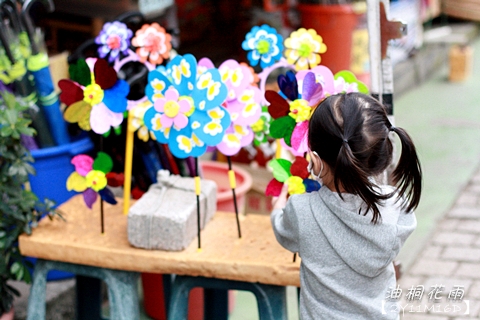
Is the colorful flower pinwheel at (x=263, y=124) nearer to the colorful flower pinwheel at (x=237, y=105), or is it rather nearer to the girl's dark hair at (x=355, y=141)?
the colorful flower pinwheel at (x=237, y=105)

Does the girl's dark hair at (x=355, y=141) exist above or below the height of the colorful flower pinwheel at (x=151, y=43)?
below

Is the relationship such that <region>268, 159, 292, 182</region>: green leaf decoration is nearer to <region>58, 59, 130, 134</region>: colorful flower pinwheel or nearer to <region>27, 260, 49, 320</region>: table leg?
<region>58, 59, 130, 134</region>: colorful flower pinwheel

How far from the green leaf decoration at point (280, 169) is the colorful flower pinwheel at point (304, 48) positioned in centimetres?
35

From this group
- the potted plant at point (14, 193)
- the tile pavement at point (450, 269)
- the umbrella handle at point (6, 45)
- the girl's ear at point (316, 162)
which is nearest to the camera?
the girl's ear at point (316, 162)

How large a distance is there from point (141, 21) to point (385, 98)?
116 centimetres

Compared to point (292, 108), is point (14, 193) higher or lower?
lower

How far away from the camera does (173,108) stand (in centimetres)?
210

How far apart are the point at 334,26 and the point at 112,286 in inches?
142

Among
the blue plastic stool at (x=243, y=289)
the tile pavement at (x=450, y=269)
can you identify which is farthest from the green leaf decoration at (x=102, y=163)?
the tile pavement at (x=450, y=269)

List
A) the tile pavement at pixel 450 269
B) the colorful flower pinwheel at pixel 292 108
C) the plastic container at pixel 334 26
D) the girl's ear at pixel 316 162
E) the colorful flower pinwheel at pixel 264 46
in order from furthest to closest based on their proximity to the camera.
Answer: the plastic container at pixel 334 26 < the tile pavement at pixel 450 269 < the colorful flower pinwheel at pixel 264 46 < the colorful flower pinwheel at pixel 292 108 < the girl's ear at pixel 316 162

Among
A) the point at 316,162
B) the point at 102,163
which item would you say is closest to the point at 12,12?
the point at 102,163

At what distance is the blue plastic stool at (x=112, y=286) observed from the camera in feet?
7.67

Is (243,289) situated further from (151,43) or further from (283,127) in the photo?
(151,43)

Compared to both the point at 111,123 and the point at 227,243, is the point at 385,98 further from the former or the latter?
the point at 111,123
